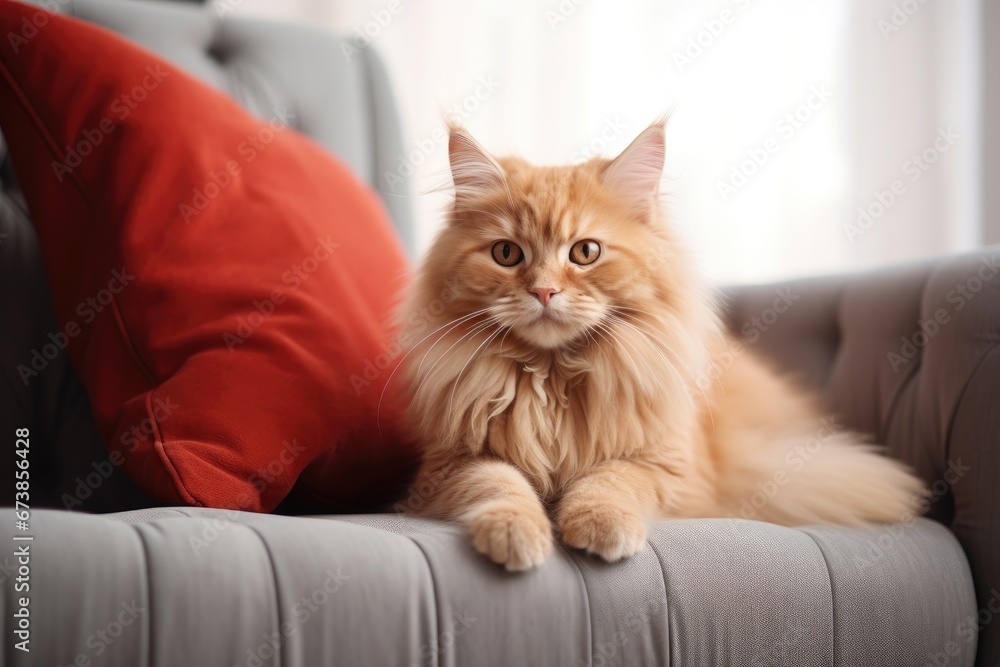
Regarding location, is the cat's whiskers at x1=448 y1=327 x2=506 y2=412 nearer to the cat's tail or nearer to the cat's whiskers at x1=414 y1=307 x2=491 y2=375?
A: the cat's whiskers at x1=414 y1=307 x2=491 y2=375

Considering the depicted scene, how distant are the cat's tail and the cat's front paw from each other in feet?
1.62

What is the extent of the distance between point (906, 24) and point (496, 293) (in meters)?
2.43

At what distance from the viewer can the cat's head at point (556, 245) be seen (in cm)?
111

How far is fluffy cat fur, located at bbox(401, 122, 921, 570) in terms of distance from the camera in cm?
112

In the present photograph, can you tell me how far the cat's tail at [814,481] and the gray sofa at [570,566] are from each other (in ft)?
0.14

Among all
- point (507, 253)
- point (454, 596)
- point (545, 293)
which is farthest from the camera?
point (507, 253)

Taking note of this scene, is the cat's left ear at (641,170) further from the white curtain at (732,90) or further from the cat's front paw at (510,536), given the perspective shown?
the white curtain at (732,90)

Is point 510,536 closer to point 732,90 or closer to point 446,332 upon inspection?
point 446,332

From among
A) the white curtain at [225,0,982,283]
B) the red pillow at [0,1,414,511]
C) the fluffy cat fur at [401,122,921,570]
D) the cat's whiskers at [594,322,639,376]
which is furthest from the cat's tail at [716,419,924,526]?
the white curtain at [225,0,982,283]

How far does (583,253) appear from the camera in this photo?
117 cm

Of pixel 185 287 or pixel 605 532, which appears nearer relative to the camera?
pixel 605 532

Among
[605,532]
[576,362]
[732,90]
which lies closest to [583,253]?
[576,362]

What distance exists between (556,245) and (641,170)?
0.74 ft

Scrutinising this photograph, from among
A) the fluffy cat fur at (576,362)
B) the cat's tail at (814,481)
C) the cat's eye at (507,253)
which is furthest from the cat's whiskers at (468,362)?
the cat's tail at (814,481)
